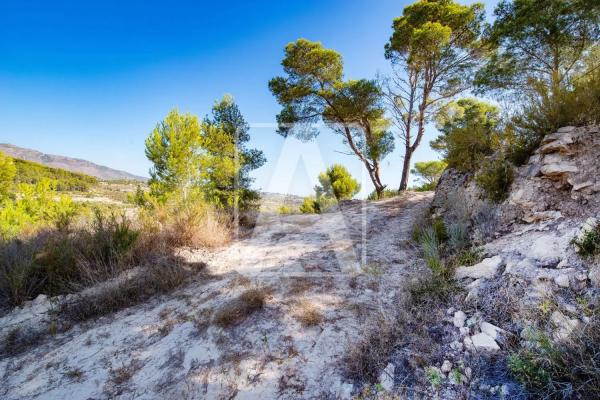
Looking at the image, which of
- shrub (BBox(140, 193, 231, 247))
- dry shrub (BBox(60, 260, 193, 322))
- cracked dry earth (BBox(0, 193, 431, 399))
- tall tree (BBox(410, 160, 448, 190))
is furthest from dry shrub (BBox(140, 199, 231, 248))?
tall tree (BBox(410, 160, 448, 190))

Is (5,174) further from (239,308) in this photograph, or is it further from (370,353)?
(370,353)

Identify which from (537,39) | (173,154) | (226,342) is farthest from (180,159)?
(537,39)

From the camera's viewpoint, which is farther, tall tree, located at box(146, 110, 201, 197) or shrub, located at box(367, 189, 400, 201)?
shrub, located at box(367, 189, 400, 201)

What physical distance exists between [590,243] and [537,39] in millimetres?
8966

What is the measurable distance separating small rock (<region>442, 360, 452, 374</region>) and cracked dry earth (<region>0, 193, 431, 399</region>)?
61 centimetres

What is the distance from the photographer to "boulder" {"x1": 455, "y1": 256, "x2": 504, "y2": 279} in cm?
237

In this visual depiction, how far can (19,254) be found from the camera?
12.1ft

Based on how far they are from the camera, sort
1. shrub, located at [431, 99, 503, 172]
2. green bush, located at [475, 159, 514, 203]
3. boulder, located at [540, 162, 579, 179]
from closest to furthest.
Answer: boulder, located at [540, 162, 579, 179], green bush, located at [475, 159, 514, 203], shrub, located at [431, 99, 503, 172]

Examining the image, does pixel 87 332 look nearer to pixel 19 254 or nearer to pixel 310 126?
pixel 19 254

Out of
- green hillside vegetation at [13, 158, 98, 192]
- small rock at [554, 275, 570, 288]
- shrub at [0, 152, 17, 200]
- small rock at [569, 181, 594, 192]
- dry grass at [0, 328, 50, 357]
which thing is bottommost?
dry grass at [0, 328, 50, 357]

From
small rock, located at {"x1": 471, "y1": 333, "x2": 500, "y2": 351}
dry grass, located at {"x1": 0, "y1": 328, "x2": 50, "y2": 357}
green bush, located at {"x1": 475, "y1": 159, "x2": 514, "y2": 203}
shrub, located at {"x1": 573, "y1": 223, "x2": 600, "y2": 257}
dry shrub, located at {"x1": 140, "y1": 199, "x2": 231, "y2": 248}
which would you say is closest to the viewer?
small rock, located at {"x1": 471, "y1": 333, "x2": 500, "y2": 351}

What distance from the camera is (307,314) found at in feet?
8.34

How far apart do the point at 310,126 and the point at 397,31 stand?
16.4 feet

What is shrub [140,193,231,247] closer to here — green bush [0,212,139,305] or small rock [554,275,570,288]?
green bush [0,212,139,305]
